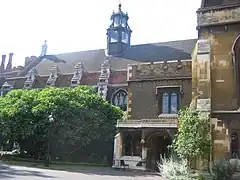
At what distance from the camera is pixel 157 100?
88.7 ft

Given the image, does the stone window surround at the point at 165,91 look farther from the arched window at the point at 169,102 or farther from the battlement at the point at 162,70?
the battlement at the point at 162,70

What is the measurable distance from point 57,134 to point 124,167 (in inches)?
263

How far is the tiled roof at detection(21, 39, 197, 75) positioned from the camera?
1535 inches

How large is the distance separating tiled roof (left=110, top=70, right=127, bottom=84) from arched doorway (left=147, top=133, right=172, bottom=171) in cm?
1412

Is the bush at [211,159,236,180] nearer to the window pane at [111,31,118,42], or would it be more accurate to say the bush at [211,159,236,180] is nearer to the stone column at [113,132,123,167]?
the stone column at [113,132,123,167]

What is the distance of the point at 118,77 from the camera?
131 feet

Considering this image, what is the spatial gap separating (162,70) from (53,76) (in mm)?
21362

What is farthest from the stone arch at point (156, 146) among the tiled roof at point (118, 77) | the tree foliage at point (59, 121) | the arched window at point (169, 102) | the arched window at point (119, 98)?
the tiled roof at point (118, 77)

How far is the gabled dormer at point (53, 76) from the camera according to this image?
43.8m

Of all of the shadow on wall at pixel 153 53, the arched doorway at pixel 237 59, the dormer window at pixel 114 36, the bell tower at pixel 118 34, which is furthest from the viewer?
the dormer window at pixel 114 36

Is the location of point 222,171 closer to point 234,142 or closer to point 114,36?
point 234,142

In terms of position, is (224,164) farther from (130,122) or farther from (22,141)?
(22,141)

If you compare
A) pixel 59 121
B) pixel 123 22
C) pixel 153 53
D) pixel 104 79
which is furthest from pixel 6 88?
pixel 59 121

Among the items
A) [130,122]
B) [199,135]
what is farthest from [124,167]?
[199,135]
